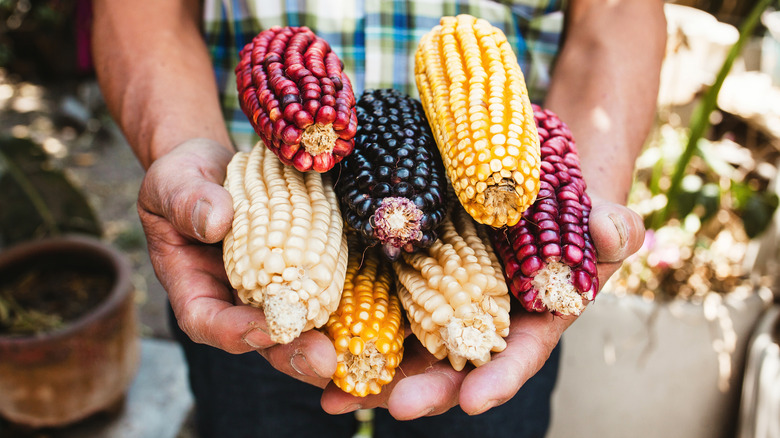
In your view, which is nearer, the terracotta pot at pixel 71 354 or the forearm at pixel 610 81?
the forearm at pixel 610 81

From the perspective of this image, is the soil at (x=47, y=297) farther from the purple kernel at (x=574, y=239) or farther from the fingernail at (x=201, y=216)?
the purple kernel at (x=574, y=239)

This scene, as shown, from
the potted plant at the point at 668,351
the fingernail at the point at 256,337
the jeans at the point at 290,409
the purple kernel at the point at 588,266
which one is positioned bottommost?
the potted plant at the point at 668,351

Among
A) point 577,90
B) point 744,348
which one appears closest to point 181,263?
point 577,90

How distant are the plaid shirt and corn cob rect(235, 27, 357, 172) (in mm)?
541

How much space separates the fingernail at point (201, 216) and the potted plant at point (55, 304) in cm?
159

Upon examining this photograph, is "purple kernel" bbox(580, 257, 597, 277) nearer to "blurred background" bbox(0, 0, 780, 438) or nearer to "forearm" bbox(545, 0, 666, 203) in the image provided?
"forearm" bbox(545, 0, 666, 203)

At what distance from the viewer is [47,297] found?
9.23 ft

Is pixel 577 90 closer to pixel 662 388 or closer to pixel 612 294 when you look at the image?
pixel 612 294

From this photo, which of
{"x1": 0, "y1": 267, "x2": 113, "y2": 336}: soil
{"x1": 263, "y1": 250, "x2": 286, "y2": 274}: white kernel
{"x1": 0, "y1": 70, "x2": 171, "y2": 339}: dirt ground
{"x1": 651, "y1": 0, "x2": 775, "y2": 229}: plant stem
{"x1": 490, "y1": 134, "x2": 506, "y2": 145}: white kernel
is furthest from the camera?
{"x1": 0, "y1": 70, "x2": 171, "y2": 339}: dirt ground

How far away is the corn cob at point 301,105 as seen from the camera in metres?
1.17

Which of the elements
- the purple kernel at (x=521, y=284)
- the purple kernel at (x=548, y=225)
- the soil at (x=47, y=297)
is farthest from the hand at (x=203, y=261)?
the soil at (x=47, y=297)

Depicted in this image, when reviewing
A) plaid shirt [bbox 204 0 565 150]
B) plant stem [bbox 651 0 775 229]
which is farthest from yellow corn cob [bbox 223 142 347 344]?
plant stem [bbox 651 0 775 229]

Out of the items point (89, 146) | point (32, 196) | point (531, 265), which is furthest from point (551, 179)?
point (89, 146)

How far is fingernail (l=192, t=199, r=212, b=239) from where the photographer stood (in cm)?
116
